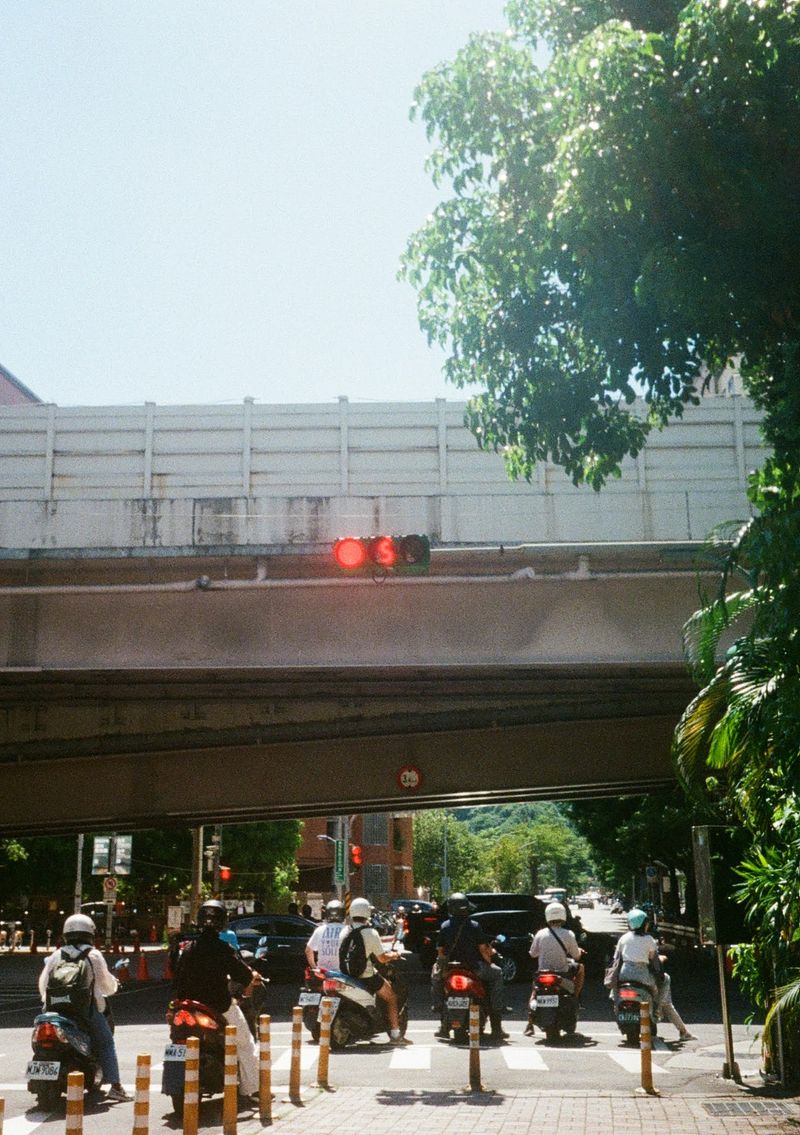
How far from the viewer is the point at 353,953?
14.5 meters

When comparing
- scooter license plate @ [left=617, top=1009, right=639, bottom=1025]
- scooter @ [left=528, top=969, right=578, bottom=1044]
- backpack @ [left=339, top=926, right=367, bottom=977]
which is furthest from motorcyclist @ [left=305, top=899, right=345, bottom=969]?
scooter license plate @ [left=617, top=1009, right=639, bottom=1025]

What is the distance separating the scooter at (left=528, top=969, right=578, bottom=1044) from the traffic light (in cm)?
574

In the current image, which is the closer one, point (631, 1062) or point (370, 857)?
point (631, 1062)

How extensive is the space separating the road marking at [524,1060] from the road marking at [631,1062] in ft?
2.86

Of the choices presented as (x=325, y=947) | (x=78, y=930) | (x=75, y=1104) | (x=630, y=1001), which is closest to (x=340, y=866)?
(x=325, y=947)

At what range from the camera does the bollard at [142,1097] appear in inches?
275

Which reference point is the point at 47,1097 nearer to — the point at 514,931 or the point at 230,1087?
the point at 230,1087

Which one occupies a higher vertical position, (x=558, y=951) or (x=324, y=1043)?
(x=558, y=951)

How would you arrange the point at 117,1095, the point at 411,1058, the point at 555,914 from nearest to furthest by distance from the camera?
the point at 117,1095 < the point at 411,1058 < the point at 555,914

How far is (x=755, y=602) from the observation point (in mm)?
9266

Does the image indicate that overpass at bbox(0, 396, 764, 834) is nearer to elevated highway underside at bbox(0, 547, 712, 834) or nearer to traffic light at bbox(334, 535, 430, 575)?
elevated highway underside at bbox(0, 547, 712, 834)

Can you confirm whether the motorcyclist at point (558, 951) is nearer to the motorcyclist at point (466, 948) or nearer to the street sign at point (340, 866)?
the motorcyclist at point (466, 948)

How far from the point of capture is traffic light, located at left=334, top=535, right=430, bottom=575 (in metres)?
14.4

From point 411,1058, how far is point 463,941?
152 centimetres
